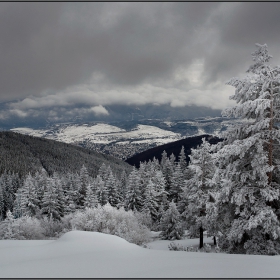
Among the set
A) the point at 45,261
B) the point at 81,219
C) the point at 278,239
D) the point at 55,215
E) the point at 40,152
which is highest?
the point at 40,152

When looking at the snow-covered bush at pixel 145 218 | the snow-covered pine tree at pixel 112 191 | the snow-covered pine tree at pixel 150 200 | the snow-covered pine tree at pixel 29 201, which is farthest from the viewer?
the snow-covered pine tree at pixel 112 191

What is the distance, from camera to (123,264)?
6.23 metres

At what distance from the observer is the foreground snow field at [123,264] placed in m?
5.26

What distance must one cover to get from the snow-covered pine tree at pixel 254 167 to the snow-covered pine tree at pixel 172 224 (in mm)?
20032

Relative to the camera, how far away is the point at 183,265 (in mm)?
5887

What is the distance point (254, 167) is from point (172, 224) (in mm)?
23622

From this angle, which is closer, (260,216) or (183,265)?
(183,265)

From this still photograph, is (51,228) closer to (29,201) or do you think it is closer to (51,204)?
(51,204)

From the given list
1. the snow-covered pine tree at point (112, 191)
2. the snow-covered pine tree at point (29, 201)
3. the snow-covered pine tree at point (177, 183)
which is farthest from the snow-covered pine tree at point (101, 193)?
the snow-covered pine tree at point (177, 183)

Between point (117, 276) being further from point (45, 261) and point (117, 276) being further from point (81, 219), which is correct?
point (81, 219)

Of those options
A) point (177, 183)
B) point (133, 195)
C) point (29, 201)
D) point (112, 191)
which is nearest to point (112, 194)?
point (112, 191)

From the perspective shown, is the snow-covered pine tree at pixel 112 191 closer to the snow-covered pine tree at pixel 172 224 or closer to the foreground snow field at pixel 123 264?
the snow-covered pine tree at pixel 172 224

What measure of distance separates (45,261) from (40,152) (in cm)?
21031

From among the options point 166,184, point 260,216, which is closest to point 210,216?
point 260,216
